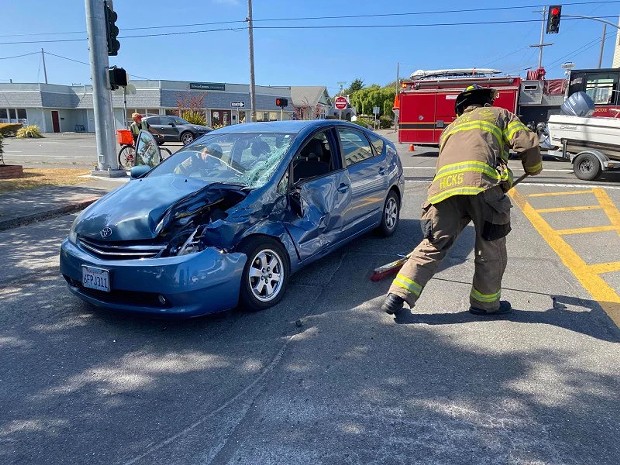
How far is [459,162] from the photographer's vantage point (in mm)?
3635

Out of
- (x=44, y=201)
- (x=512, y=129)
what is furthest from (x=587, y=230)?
(x=44, y=201)

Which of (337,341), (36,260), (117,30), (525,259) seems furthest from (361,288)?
(117,30)

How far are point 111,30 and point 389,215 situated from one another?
900 centimetres

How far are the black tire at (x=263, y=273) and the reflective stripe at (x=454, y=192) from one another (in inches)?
51.5

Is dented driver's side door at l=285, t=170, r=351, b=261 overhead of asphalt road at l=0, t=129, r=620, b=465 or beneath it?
overhead

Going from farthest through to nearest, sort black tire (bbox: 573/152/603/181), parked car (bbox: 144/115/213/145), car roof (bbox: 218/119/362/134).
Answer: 1. parked car (bbox: 144/115/213/145)
2. black tire (bbox: 573/152/603/181)
3. car roof (bbox: 218/119/362/134)

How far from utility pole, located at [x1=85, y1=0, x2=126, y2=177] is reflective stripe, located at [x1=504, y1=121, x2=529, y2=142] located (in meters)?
10.6

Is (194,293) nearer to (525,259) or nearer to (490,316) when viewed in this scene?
(490,316)

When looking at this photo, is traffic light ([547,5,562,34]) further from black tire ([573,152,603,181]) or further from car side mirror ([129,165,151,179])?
car side mirror ([129,165,151,179])

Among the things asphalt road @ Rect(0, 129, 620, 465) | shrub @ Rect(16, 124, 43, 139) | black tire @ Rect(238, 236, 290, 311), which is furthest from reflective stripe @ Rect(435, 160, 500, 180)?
shrub @ Rect(16, 124, 43, 139)

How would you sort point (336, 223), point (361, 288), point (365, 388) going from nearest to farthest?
point (365, 388) < point (361, 288) < point (336, 223)

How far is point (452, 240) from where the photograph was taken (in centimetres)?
378

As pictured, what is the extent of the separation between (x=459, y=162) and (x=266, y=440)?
7.85 feet

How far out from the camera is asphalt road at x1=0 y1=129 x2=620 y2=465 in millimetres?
2410
